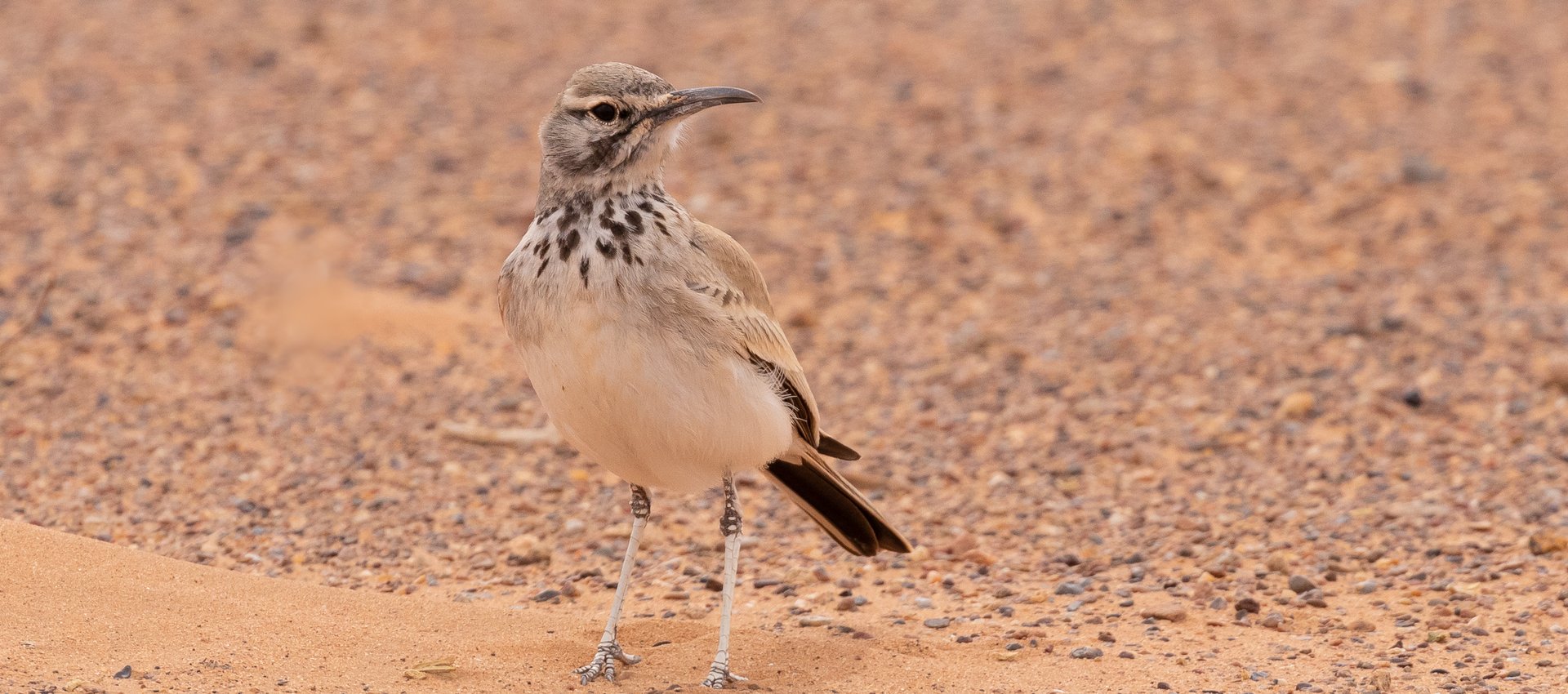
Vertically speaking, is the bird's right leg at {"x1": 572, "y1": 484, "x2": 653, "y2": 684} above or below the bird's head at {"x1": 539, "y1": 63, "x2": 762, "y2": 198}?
below

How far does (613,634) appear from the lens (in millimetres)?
6477

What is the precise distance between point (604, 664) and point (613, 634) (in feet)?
0.58

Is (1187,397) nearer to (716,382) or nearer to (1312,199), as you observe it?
(1312,199)

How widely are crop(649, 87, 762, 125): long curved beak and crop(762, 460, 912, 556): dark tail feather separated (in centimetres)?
152

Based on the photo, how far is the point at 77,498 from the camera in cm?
817

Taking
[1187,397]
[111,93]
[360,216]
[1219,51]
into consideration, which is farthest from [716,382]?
[1219,51]

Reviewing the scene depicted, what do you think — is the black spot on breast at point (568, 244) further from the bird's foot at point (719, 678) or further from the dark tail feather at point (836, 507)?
the bird's foot at point (719, 678)

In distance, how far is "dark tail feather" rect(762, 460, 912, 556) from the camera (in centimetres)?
707

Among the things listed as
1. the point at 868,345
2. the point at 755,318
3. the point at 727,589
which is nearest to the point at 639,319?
the point at 755,318

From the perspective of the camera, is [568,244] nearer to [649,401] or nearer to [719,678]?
[649,401]

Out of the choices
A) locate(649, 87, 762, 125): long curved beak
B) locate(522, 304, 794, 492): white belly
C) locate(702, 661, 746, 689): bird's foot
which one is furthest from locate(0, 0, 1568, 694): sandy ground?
locate(649, 87, 762, 125): long curved beak

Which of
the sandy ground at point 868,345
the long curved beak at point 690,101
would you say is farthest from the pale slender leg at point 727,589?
the long curved beak at point 690,101

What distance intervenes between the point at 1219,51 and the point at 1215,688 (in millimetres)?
10631

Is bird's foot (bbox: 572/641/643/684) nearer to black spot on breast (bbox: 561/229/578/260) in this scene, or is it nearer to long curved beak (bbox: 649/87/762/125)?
black spot on breast (bbox: 561/229/578/260)
